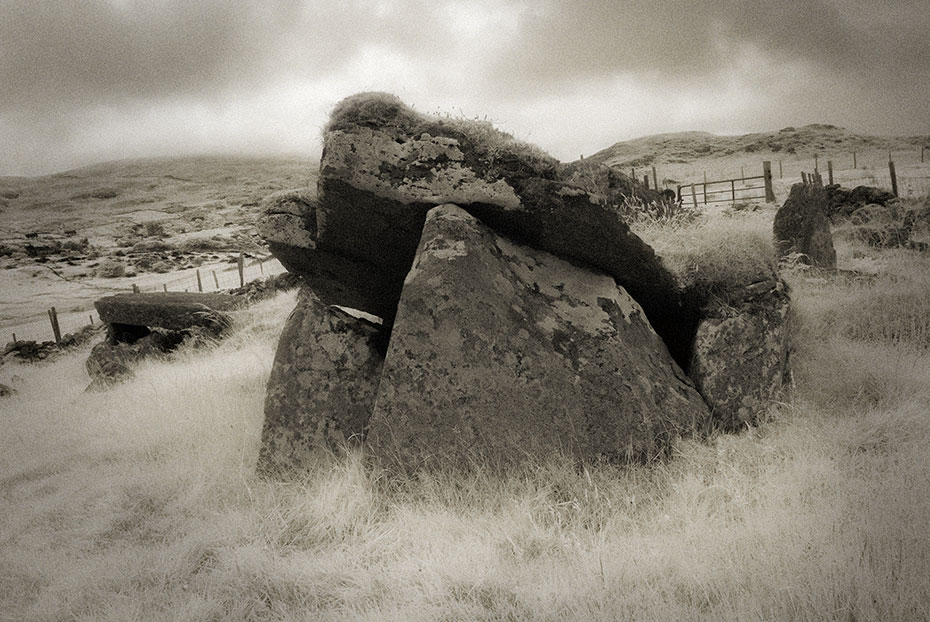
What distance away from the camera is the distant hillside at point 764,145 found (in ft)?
202

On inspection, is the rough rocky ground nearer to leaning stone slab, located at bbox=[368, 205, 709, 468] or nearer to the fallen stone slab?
the fallen stone slab

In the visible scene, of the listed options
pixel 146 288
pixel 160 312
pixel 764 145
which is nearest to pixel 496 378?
pixel 160 312

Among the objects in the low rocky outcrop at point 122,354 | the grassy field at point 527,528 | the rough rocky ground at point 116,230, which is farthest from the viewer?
the rough rocky ground at point 116,230

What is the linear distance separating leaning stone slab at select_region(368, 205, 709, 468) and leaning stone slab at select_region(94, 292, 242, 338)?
25.8 feet

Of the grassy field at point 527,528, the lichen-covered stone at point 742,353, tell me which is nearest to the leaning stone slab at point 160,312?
the grassy field at point 527,528

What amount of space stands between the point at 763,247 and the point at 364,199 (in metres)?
3.36

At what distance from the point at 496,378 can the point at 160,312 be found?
8.52 meters

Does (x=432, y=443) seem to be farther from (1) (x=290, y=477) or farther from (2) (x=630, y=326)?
(2) (x=630, y=326)

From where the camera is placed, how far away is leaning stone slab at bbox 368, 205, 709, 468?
A: 12.0 ft

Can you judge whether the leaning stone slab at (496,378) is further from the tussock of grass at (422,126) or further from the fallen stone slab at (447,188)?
the tussock of grass at (422,126)

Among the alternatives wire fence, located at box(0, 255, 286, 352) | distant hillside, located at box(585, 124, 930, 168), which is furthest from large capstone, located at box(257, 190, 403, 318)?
distant hillside, located at box(585, 124, 930, 168)

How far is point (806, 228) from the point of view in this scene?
898 cm

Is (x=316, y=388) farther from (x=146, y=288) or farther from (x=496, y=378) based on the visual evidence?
(x=146, y=288)

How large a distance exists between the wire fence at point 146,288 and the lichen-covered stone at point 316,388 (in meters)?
17.2
